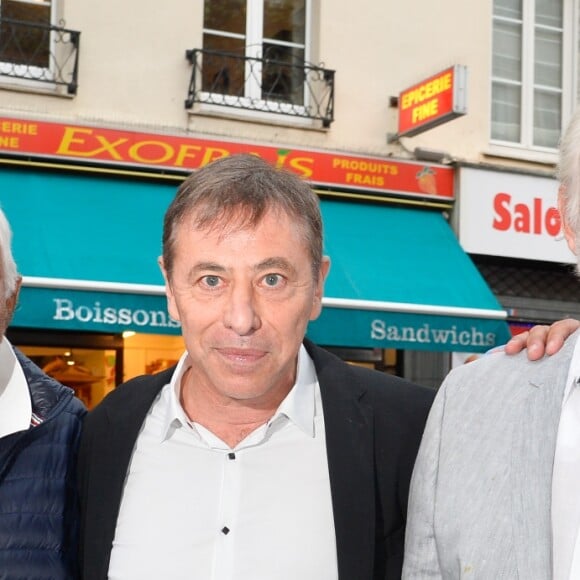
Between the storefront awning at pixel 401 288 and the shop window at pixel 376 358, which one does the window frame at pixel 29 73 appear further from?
the shop window at pixel 376 358

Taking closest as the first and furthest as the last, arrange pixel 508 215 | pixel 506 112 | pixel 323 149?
pixel 323 149 < pixel 508 215 < pixel 506 112

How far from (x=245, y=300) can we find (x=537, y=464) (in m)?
0.85

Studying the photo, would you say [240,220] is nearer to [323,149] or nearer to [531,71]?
[323,149]

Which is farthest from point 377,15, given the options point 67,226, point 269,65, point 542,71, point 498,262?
point 67,226

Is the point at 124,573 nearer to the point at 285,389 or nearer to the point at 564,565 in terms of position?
the point at 285,389

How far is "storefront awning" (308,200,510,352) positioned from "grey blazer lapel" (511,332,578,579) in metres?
4.46

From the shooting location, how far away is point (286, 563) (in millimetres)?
2420

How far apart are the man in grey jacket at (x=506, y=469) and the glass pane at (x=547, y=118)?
7.81 m

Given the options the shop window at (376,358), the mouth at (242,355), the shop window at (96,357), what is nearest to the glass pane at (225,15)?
the shop window at (96,357)

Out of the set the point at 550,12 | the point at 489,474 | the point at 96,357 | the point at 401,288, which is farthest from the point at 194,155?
the point at 489,474

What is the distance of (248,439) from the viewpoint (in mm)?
2605

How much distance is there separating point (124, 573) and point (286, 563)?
420 mm

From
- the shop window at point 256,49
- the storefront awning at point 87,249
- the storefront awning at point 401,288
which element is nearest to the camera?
the storefront awning at point 87,249

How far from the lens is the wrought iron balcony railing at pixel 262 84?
8344 mm
